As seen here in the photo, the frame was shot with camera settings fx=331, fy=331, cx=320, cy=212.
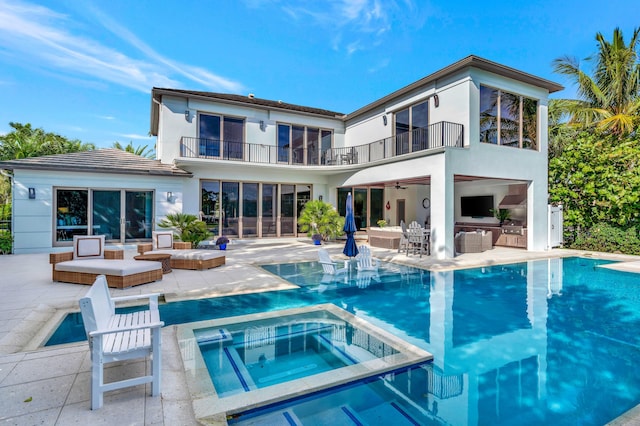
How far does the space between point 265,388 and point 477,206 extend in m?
17.5

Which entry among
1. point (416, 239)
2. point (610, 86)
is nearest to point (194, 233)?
point (416, 239)

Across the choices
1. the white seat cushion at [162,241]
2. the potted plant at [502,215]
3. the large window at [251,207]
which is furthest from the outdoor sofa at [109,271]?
the potted plant at [502,215]

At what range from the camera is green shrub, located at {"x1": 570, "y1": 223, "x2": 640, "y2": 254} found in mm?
12914

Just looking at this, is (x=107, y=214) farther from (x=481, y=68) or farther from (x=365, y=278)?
(x=481, y=68)

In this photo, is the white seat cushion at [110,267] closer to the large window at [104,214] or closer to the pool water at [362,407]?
the pool water at [362,407]

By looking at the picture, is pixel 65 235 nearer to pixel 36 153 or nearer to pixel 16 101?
pixel 36 153

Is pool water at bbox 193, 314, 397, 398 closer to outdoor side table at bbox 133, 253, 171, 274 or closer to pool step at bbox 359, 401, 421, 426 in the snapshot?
pool step at bbox 359, 401, 421, 426

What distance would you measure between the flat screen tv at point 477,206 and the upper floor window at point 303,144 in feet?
27.2

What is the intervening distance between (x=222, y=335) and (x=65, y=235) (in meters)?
12.0

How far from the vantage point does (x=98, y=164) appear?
535 inches

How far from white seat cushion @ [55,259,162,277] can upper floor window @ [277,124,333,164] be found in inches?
420

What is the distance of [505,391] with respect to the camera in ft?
11.8

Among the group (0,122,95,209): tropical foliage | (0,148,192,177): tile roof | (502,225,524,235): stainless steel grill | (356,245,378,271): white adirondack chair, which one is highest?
(0,122,95,209): tropical foliage

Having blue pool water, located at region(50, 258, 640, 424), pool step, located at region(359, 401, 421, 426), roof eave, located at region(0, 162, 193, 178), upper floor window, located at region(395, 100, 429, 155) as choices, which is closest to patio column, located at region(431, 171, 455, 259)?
blue pool water, located at region(50, 258, 640, 424)
